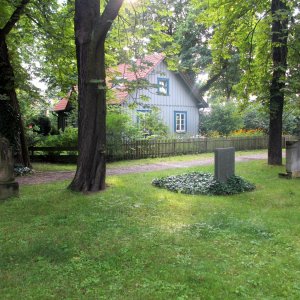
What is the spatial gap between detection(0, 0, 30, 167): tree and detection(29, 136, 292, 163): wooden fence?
3565 mm

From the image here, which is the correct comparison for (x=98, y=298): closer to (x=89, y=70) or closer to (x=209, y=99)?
(x=89, y=70)

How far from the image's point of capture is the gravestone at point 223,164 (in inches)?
416

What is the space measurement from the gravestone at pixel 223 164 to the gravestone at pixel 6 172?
5635 mm

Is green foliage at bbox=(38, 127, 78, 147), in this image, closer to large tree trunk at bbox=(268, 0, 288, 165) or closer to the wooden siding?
large tree trunk at bbox=(268, 0, 288, 165)

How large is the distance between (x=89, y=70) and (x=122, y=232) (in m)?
5.06

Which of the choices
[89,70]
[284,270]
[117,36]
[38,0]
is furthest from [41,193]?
[38,0]

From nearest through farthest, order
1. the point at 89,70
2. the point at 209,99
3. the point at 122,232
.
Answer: the point at 122,232
the point at 89,70
the point at 209,99

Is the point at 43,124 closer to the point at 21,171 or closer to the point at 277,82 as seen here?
the point at 21,171

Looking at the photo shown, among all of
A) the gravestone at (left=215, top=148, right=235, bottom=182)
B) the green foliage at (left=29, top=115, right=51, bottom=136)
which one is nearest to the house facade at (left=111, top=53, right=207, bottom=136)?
the green foliage at (left=29, top=115, right=51, bottom=136)

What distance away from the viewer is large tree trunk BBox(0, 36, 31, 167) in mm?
14109

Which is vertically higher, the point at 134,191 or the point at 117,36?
the point at 117,36

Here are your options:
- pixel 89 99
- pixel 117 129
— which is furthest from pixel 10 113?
pixel 89 99

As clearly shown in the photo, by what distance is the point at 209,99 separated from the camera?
51438 millimetres

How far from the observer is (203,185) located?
10.6m
